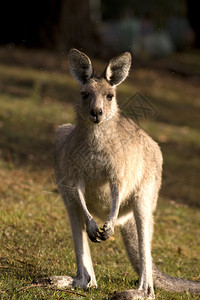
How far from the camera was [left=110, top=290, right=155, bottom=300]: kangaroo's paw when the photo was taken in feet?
11.1

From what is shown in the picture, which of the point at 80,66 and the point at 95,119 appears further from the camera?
the point at 80,66

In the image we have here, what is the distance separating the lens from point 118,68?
3.73 metres

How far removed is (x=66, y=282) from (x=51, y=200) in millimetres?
2197

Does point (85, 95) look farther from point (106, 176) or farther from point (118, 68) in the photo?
point (106, 176)

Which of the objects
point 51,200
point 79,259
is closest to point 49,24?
point 51,200

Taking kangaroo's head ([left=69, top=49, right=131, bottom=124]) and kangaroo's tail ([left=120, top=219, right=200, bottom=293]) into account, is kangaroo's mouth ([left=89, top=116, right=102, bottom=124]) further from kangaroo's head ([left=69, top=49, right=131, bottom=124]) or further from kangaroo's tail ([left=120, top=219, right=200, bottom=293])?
kangaroo's tail ([left=120, top=219, right=200, bottom=293])

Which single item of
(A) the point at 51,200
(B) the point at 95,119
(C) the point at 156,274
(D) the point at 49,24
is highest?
(B) the point at 95,119

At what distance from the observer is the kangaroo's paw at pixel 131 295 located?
3398mm

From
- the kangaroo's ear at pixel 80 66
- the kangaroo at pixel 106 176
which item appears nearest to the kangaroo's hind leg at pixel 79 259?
the kangaroo at pixel 106 176

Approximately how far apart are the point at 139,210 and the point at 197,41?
2077cm

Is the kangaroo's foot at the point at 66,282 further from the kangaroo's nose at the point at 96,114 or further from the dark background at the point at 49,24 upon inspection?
the dark background at the point at 49,24

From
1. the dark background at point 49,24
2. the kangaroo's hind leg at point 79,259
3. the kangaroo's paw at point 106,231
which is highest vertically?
the kangaroo's paw at point 106,231

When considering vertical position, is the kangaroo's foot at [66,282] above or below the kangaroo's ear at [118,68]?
below

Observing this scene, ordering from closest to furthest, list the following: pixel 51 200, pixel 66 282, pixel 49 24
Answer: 1. pixel 66 282
2. pixel 51 200
3. pixel 49 24
